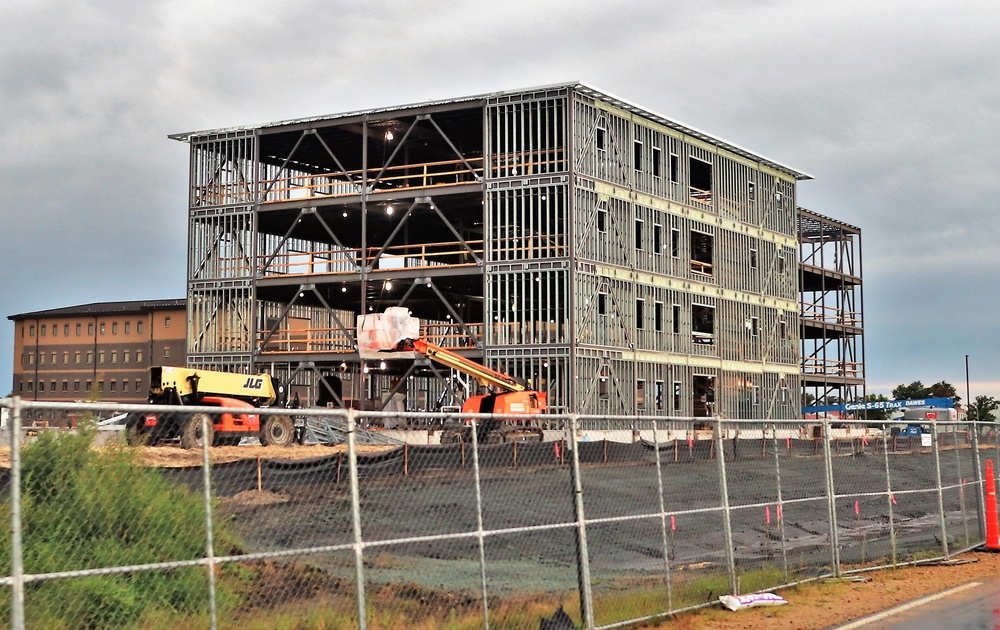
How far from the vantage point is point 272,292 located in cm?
5441

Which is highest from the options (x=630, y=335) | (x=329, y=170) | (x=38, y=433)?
(x=329, y=170)

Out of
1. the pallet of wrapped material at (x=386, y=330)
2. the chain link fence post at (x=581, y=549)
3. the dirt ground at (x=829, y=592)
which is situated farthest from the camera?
the pallet of wrapped material at (x=386, y=330)

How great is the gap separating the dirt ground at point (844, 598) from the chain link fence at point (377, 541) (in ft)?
1.13

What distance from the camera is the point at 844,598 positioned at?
14883mm

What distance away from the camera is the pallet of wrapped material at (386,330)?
36.7 meters

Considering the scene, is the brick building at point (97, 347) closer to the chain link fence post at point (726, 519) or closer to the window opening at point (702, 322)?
the window opening at point (702, 322)

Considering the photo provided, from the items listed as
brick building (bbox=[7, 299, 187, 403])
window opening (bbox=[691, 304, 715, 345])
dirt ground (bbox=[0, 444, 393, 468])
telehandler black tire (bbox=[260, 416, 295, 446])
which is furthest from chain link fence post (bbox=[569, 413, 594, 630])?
brick building (bbox=[7, 299, 187, 403])

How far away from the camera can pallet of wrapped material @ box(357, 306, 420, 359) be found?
36.7 m

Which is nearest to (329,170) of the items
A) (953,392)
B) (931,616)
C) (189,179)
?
(189,179)

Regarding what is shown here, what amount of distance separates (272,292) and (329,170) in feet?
28.4

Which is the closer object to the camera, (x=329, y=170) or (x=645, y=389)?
(x=645, y=389)

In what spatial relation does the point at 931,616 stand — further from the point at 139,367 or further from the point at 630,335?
the point at 139,367

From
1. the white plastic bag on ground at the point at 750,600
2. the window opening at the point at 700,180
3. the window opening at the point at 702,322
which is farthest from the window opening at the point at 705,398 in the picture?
the white plastic bag on ground at the point at 750,600

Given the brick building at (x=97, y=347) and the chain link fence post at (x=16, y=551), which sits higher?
the brick building at (x=97, y=347)
